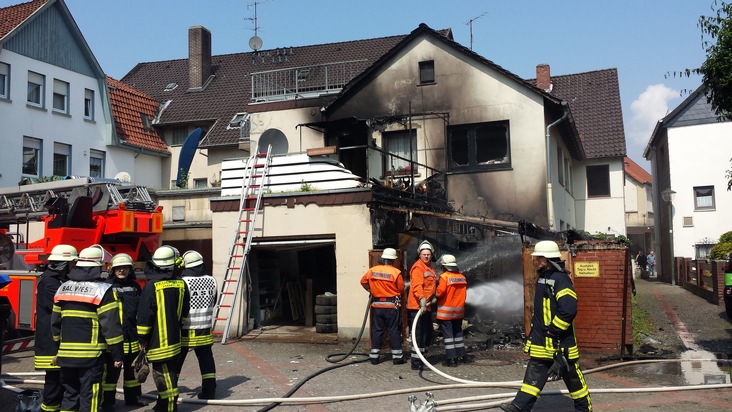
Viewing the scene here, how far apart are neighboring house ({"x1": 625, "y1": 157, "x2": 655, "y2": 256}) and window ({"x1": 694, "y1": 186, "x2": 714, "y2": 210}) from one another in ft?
71.9

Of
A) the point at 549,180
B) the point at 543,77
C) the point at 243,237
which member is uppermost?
the point at 543,77

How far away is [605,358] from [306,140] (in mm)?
11335

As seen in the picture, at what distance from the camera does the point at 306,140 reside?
742 inches

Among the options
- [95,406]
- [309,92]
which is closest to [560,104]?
[309,92]

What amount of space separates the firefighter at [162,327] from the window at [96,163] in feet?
70.8

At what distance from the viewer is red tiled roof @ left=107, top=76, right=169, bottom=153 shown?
28.2 m

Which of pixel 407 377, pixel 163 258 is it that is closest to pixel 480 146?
pixel 407 377

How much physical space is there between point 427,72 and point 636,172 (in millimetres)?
47748

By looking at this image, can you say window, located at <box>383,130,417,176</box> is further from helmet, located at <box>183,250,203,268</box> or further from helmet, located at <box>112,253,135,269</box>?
helmet, located at <box>112,253,135,269</box>

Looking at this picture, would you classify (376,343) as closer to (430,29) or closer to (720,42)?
(720,42)

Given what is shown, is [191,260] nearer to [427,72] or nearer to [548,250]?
[548,250]

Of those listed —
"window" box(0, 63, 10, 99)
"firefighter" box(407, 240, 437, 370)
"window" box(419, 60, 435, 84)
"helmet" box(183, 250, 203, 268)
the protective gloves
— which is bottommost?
the protective gloves

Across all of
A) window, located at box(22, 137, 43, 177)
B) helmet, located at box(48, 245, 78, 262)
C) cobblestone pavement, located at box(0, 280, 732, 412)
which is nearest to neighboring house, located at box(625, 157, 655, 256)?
cobblestone pavement, located at box(0, 280, 732, 412)

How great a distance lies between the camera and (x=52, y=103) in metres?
24.9
